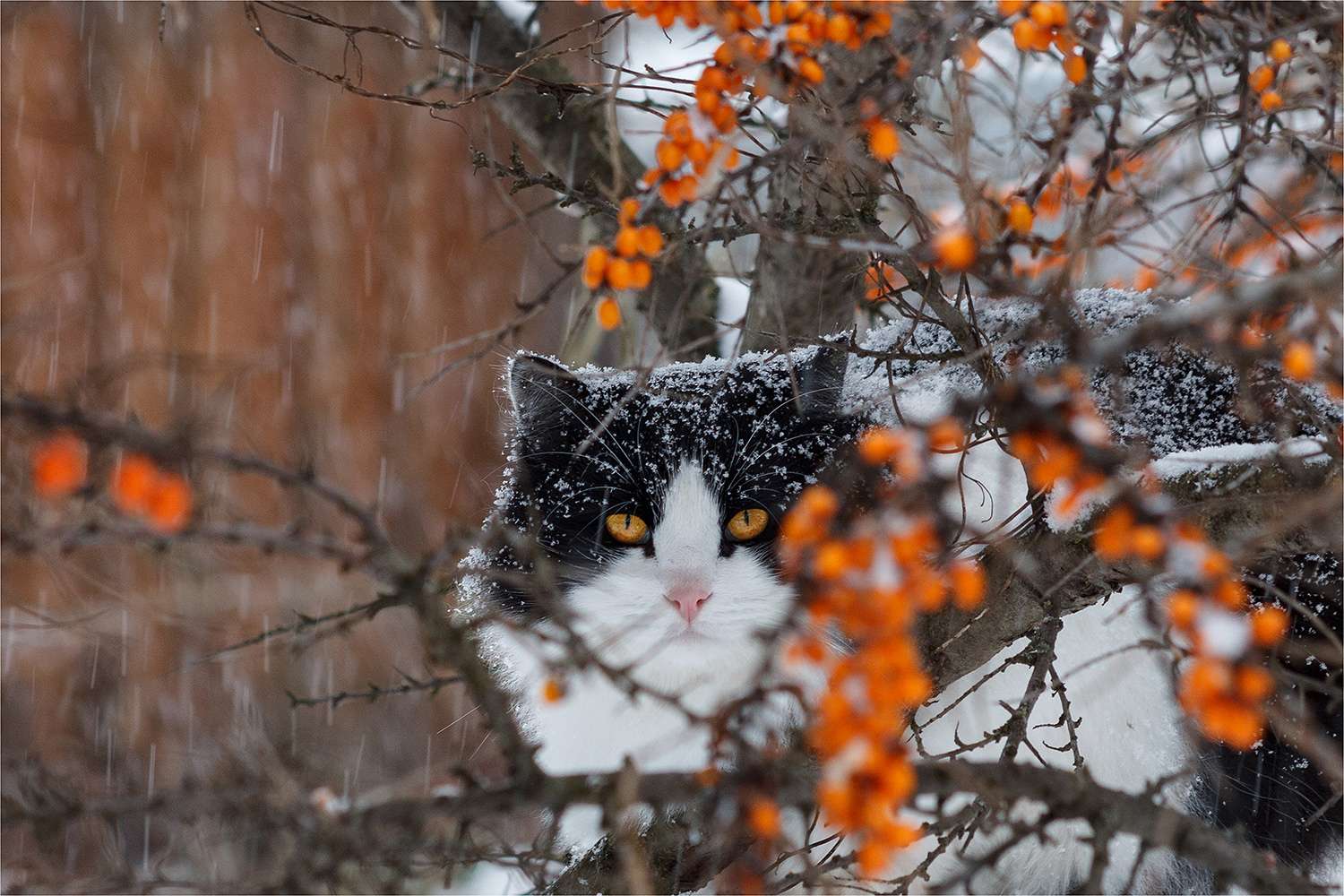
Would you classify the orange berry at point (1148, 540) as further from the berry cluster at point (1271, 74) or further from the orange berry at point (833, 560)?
the berry cluster at point (1271, 74)

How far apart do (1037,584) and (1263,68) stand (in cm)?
66

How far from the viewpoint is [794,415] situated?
171 cm

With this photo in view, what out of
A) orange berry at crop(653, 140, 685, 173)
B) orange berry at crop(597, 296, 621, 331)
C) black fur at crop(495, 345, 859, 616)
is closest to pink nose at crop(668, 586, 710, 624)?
black fur at crop(495, 345, 859, 616)

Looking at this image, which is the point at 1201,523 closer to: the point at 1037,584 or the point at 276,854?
the point at 1037,584

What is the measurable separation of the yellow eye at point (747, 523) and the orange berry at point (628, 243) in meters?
0.93

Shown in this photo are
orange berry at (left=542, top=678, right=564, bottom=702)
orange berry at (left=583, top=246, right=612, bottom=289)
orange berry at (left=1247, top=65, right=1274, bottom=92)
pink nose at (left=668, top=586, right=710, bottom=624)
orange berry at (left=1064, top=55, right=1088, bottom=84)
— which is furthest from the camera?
pink nose at (left=668, top=586, right=710, bottom=624)

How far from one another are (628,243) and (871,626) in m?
0.38

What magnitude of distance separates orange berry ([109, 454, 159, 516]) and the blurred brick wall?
3064 millimetres

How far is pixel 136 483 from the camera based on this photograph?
0.56m

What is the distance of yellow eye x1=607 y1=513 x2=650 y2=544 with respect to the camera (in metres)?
1.66

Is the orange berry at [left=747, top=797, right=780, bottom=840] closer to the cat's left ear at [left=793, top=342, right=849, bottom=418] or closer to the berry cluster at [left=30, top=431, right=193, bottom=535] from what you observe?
the berry cluster at [left=30, top=431, right=193, bottom=535]

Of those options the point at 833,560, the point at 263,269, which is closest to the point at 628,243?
the point at 833,560

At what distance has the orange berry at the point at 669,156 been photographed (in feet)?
2.51

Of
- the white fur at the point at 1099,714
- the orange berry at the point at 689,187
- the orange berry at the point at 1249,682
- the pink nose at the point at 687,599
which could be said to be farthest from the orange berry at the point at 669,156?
the white fur at the point at 1099,714
